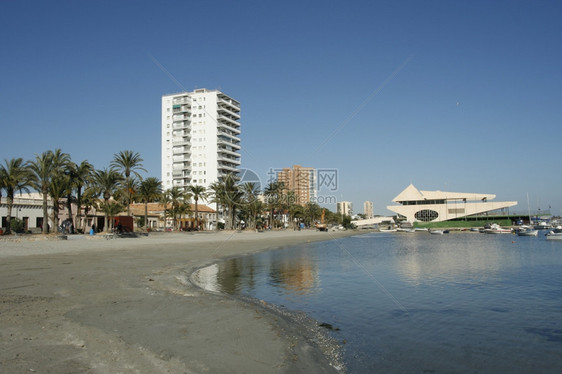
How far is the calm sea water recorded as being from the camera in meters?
8.11

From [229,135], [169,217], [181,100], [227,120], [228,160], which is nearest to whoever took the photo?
[169,217]

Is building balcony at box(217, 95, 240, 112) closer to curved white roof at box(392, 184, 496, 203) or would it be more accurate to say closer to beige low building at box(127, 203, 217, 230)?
beige low building at box(127, 203, 217, 230)

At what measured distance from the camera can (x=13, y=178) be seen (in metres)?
49.7

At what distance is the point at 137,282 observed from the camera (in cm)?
1541

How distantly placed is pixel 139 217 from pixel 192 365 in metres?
90.7

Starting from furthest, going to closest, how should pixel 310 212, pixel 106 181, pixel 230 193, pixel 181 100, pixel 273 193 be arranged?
pixel 310 212, pixel 181 100, pixel 273 193, pixel 230 193, pixel 106 181

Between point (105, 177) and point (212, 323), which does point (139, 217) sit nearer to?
point (105, 177)

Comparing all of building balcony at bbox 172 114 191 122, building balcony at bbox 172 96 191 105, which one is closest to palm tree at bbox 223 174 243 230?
building balcony at bbox 172 114 191 122

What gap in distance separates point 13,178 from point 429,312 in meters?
53.1

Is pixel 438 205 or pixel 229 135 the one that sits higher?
pixel 229 135

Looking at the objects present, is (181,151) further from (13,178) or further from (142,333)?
(142,333)

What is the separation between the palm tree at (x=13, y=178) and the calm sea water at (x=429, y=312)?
38729mm

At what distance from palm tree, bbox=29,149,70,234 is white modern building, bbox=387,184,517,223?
127661 millimetres

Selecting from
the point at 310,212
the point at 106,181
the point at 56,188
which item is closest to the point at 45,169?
the point at 56,188
